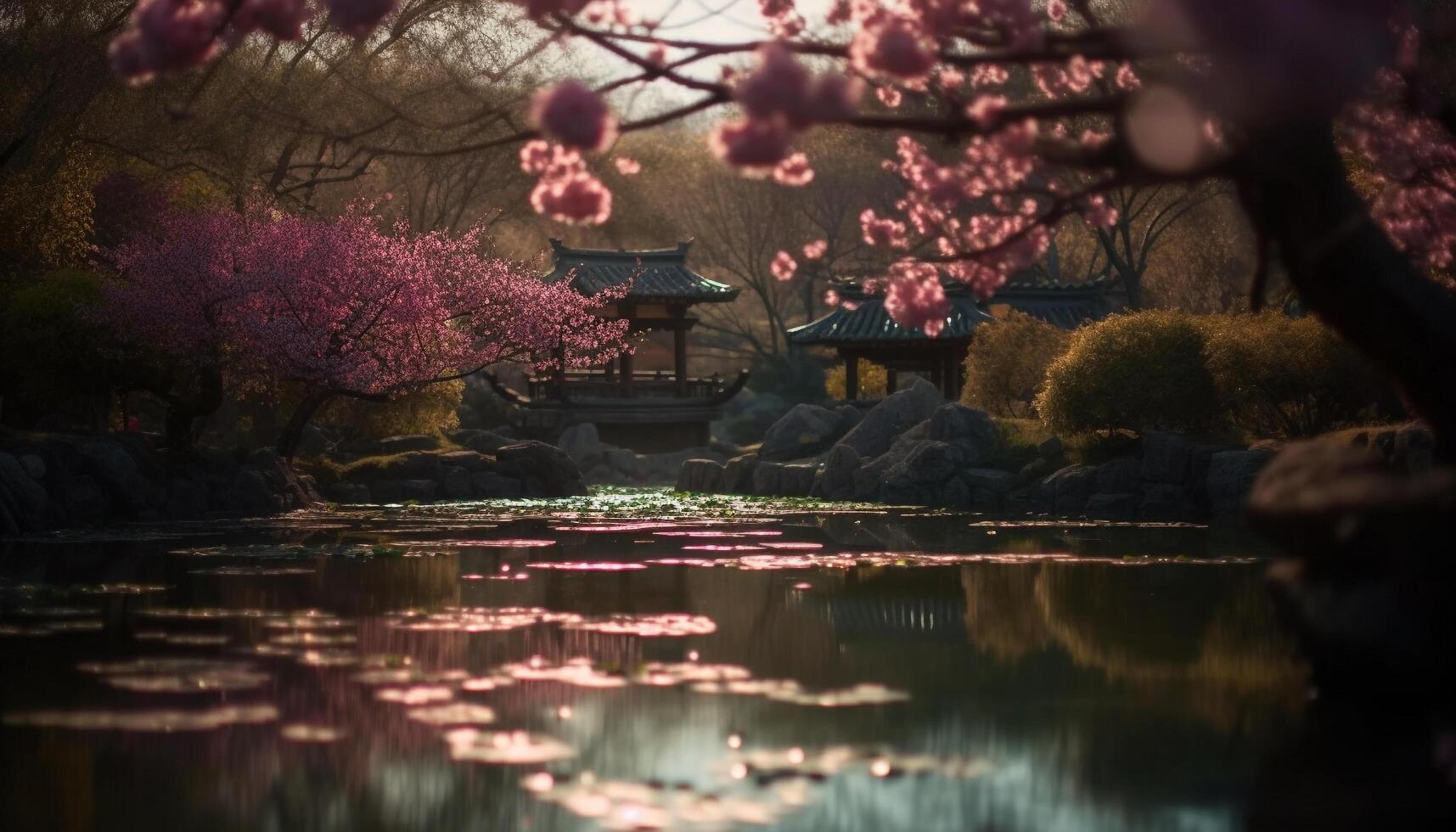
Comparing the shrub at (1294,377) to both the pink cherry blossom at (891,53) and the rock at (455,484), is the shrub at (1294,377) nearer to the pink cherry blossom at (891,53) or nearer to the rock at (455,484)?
the rock at (455,484)

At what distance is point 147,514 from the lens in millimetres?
25859

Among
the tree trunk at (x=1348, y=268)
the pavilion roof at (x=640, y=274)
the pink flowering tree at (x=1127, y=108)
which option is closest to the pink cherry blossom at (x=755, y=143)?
the pink flowering tree at (x=1127, y=108)

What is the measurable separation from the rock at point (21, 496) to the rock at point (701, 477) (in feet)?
59.5

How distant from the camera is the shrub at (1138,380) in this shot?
28547mm

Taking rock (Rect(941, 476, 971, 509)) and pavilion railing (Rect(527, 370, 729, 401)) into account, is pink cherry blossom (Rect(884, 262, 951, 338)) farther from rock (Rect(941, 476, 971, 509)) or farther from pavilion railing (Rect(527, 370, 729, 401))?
pavilion railing (Rect(527, 370, 729, 401))

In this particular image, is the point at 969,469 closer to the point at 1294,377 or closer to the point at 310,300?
the point at 1294,377

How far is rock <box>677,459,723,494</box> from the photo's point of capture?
128ft

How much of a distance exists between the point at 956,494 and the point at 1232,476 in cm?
668

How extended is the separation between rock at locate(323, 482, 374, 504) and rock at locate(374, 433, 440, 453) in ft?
12.1

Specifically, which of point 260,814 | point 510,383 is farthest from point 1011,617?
point 510,383

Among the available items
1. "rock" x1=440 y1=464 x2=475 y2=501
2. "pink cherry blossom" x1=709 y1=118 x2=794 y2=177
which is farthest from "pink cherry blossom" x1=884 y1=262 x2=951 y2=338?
"rock" x1=440 y1=464 x2=475 y2=501

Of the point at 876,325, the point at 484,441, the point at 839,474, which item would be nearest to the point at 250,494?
the point at 839,474

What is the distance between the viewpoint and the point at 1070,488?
2858 cm

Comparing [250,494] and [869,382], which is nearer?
[250,494]
